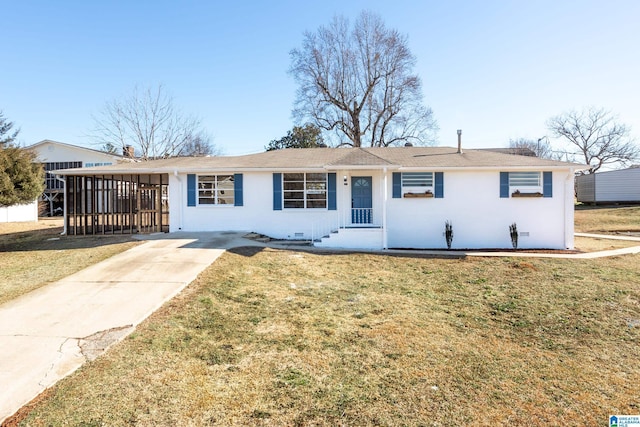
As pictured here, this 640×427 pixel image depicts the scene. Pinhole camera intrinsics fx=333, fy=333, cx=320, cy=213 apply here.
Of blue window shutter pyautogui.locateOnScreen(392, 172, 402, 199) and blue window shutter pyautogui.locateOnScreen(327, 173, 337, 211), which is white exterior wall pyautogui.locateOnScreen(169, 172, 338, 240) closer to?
blue window shutter pyautogui.locateOnScreen(327, 173, 337, 211)

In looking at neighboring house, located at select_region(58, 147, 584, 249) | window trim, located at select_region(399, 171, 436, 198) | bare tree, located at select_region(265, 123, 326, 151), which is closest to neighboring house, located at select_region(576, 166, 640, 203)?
neighboring house, located at select_region(58, 147, 584, 249)

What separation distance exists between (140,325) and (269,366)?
2153 millimetres

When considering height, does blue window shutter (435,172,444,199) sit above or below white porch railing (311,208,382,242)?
above

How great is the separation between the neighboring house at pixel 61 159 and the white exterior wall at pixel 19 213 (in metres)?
4.85

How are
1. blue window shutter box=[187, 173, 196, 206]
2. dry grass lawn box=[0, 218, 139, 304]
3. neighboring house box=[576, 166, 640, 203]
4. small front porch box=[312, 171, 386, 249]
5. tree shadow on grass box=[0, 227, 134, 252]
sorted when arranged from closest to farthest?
dry grass lawn box=[0, 218, 139, 304] < tree shadow on grass box=[0, 227, 134, 252] < small front porch box=[312, 171, 386, 249] < blue window shutter box=[187, 173, 196, 206] < neighboring house box=[576, 166, 640, 203]

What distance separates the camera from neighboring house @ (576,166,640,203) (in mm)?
26453

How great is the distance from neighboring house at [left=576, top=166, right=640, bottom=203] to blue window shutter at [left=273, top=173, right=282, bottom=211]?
29.3 meters

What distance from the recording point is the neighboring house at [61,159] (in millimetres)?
26312

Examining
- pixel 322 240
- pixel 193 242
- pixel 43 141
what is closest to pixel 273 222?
pixel 322 240

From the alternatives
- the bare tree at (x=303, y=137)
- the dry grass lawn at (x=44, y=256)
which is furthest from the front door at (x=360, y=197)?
the bare tree at (x=303, y=137)

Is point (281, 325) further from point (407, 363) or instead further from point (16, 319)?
point (16, 319)

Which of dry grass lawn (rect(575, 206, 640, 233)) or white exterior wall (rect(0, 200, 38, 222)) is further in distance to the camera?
white exterior wall (rect(0, 200, 38, 222))

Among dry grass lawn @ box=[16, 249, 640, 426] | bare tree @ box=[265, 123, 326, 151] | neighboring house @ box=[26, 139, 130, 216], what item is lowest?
dry grass lawn @ box=[16, 249, 640, 426]

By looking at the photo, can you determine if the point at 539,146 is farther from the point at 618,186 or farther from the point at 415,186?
the point at 415,186
